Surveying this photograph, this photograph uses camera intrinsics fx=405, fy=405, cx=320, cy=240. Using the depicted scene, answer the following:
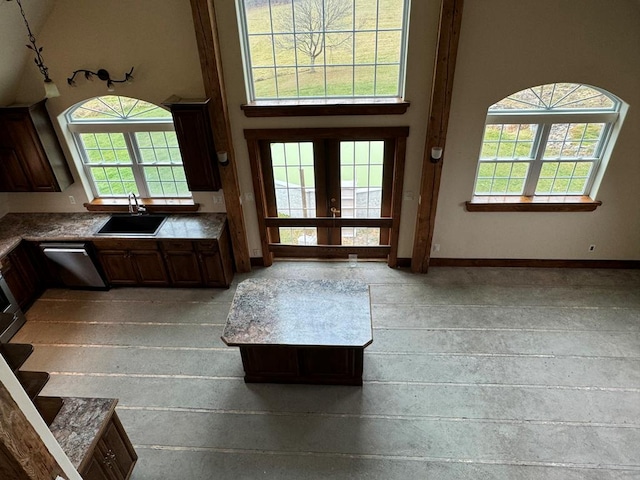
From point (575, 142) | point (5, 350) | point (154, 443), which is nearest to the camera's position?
point (5, 350)

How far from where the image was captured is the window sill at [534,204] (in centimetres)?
488

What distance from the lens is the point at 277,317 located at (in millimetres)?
3738

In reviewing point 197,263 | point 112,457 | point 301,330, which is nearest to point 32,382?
point 112,457

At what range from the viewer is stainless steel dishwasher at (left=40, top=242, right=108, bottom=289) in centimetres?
490

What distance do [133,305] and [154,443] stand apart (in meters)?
1.97

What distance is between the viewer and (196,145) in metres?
4.52

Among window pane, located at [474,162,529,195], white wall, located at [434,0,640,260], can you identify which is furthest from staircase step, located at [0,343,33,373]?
window pane, located at [474,162,529,195]

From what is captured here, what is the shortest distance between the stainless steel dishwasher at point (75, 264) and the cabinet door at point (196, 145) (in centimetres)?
156

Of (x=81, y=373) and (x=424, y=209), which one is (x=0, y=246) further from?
(x=424, y=209)

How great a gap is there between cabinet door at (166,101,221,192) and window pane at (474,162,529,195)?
3191 millimetres

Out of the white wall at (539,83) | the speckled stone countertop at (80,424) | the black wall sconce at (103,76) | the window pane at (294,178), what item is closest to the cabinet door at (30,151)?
the black wall sconce at (103,76)

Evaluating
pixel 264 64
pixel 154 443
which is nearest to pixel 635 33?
pixel 264 64

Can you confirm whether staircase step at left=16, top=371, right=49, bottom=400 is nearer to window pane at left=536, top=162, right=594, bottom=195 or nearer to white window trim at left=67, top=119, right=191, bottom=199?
white window trim at left=67, top=119, right=191, bottom=199

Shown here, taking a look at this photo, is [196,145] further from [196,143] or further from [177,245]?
[177,245]
